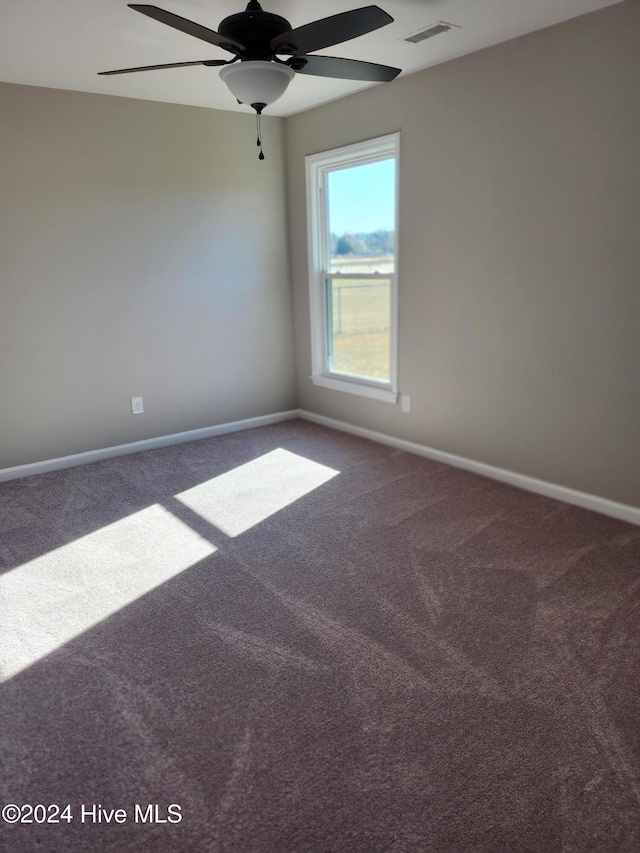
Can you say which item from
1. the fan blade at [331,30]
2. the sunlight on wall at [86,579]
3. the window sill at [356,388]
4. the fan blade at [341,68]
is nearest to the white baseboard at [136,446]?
the window sill at [356,388]

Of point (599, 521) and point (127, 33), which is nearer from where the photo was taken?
point (127, 33)

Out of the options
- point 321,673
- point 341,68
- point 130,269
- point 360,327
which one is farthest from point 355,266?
point 321,673

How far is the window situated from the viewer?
4.05 m

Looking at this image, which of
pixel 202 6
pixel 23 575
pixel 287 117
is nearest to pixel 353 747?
pixel 23 575

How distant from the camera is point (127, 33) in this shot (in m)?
2.69

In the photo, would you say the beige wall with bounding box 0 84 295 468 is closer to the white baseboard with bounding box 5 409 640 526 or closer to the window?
the white baseboard with bounding box 5 409 640 526

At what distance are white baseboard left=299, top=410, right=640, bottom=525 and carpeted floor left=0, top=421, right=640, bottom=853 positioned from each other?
0.27 feet

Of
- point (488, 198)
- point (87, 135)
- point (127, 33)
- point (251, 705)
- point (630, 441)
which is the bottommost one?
point (251, 705)

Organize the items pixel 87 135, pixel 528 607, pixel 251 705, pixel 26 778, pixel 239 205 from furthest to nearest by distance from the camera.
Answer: pixel 239 205, pixel 87 135, pixel 528 607, pixel 251 705, pixel 26 778

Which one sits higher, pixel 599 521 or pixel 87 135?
pixel 87 135

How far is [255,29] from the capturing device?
79.8 inches

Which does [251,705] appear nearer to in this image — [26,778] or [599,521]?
[26,778]

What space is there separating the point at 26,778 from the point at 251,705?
650mm

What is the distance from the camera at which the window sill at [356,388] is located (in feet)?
14.1
